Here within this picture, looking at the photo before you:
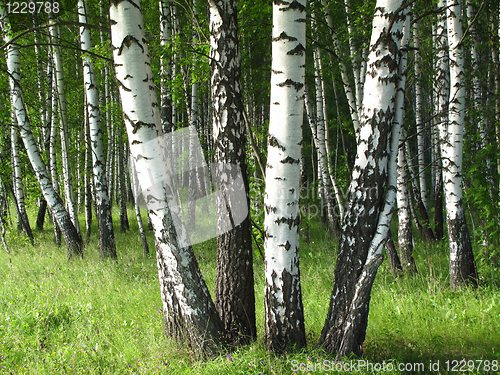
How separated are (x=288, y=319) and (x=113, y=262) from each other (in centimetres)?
484

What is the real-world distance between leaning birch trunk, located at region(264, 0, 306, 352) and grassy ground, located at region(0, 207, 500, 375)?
11.3 inches

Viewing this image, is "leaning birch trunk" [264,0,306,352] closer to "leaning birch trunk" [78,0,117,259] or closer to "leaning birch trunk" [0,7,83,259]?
"leaning birch trunk" [78,0,117,259]

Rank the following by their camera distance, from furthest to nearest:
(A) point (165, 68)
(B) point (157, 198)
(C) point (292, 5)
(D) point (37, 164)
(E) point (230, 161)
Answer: (A) point (165, 68) → (D) point (37, 164) → (E) point (230, 161) → (B) point (157, 198) → (C) point (292, 5)

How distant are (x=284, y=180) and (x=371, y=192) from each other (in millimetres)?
680

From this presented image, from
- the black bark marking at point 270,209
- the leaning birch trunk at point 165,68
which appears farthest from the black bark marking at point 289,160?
the leaning birch trunk at point 165,68

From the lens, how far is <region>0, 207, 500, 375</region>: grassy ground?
→ 2.69 m

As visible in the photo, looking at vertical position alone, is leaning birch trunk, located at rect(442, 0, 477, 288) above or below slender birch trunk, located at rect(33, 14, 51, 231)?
below

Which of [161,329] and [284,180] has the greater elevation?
[284,180]

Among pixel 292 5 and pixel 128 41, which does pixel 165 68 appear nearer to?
pixel 128 41

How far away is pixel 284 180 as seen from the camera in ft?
8.39

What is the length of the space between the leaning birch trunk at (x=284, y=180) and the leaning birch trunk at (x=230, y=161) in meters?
0.39

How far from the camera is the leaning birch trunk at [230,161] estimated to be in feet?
9.77

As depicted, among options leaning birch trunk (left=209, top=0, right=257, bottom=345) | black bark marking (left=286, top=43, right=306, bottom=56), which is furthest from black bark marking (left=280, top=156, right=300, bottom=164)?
black bark marking (left=286, top=43, right=306, bottom=56)

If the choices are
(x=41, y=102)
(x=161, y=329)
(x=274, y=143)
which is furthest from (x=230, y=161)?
(x=41, y=102)
